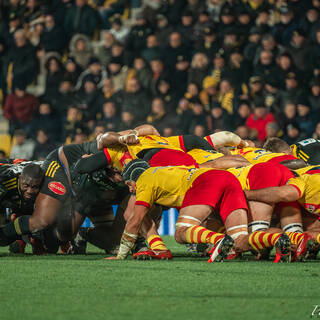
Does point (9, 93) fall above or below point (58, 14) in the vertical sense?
below

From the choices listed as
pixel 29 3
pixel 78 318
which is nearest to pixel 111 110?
pixel 29 3

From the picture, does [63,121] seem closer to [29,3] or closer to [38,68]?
[38,68]

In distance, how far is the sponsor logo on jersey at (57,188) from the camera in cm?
834

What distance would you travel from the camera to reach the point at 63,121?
15.0m

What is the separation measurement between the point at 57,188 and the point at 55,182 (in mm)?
79

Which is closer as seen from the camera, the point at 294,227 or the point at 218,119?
the point at 294,227

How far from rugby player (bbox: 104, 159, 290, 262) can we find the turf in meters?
0.24

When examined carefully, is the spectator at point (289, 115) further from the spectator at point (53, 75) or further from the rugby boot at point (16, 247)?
the spectator at point (53, 75)

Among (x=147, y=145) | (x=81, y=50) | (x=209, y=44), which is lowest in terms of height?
(x=147, y=145)

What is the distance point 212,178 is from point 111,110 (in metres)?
7.32

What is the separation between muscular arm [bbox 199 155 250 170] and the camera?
8039 mm

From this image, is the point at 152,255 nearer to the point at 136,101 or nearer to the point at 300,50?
the point at 300,50

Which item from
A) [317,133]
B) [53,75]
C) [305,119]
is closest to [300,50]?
[305,119]

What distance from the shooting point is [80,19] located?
52.6 ft
